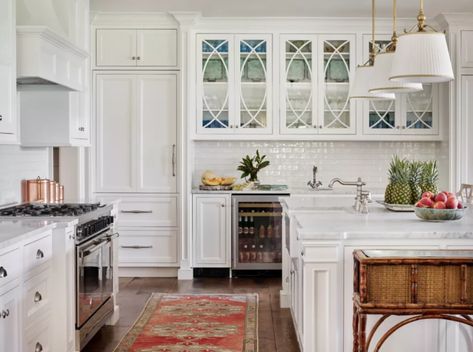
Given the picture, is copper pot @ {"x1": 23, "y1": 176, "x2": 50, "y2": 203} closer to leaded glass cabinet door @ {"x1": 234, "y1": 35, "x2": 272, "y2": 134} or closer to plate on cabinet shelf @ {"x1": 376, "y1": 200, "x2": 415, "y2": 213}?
leaded glass cabinet door @ {"x1": 234, "y1": 35, "x2": 272, "y2": 134}

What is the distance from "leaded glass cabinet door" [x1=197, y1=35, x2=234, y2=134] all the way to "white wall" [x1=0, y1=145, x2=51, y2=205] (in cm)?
189

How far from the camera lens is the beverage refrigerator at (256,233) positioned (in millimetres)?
6098

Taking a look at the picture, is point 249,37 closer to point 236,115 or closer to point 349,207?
point 236,115

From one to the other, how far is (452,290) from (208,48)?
4305 mm

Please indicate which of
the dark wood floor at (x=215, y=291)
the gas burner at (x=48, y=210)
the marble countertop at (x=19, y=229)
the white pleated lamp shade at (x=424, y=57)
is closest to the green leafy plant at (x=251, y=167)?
the dark wood floor at (x=215, y=291)

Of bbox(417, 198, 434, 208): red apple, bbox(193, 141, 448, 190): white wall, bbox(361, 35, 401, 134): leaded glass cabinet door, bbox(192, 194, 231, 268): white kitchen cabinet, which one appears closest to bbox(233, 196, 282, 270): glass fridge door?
bbox(192, 194, 231, 268): white kitchen cabinet

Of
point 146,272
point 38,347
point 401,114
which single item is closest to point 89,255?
point 38,347

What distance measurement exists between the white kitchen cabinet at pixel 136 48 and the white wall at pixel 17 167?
1.63 metres

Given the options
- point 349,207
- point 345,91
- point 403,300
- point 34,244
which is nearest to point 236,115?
point 345,91

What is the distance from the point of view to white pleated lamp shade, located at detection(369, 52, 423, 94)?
3.52 meters

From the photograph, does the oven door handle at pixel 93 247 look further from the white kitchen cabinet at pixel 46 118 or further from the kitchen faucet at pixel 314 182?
the kitchen faucet at pixel 314 182

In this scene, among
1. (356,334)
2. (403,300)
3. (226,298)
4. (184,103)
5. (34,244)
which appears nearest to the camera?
(403,300)

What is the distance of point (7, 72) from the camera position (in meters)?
3.50

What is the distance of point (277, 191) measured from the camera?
609 cm
